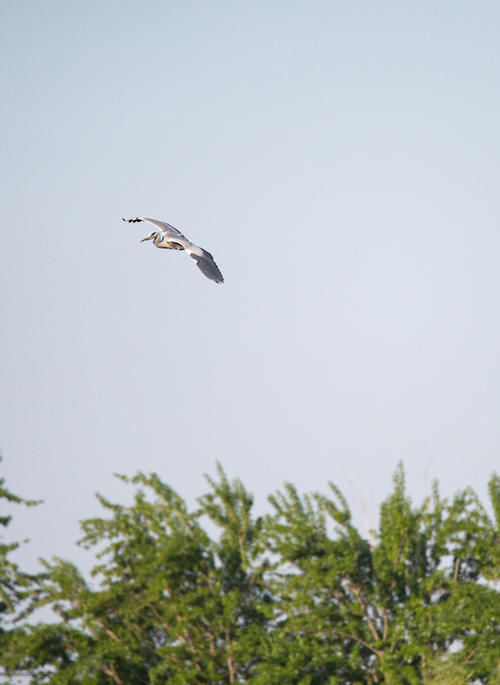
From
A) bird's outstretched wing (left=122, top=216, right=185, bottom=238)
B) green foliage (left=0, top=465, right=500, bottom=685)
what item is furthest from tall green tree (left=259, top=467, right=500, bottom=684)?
bird's outstretched wing (left=122, top=216, right=185, bottom=238)

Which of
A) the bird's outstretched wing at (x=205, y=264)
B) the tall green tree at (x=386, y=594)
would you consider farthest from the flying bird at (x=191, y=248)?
the tall green tree at (x=386, y=594)

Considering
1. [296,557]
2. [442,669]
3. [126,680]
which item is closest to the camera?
[442,669]

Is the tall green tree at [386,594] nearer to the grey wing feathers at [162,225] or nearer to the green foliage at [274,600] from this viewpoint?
the green foliage at [274,600]

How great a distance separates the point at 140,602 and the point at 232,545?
269 cm

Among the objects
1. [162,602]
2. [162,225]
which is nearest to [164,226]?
[162,225]

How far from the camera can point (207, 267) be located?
2691cm

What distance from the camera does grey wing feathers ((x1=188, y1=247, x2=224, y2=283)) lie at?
88.2 feet

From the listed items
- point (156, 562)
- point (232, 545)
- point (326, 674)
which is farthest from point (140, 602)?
point (326, 674)

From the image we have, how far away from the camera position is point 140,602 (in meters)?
27.2

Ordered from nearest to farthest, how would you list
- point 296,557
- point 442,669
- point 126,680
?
point 442,669
point 126,680
point 296,557

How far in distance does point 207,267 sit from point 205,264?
81 millimetres

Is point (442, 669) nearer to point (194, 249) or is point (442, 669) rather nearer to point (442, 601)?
point (442, 601)

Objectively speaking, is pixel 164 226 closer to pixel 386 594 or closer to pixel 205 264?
pixel 205 264

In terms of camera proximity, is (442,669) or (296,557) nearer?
(442,669)
